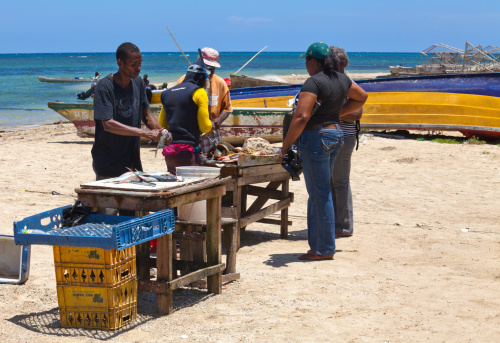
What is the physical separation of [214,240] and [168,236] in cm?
58

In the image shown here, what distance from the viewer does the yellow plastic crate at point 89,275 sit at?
3.81m

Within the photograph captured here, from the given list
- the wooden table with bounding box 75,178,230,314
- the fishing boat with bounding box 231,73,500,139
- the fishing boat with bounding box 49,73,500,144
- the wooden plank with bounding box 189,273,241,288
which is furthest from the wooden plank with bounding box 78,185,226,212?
the fishing boat with bounding box 231,73,500,139

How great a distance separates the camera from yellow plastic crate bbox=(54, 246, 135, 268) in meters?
3.78

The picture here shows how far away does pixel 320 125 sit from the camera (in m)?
5.27

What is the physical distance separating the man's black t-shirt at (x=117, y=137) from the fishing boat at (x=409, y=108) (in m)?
8.25

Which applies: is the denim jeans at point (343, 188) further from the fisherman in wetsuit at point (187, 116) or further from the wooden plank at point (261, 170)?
the fisherman in wetsuit at point (187, 116)

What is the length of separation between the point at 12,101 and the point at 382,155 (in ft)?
84.3

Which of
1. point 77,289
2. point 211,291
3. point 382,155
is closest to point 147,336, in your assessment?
point 77,289

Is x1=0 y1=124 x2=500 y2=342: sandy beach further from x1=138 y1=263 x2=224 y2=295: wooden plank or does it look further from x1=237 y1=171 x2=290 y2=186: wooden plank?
x1=237 y1=171 x2=290 y2=186: wooden plank

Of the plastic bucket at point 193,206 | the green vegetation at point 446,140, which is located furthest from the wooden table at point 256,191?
the green vegetation at point 446,140

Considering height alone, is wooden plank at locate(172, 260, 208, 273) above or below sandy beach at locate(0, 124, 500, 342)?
above

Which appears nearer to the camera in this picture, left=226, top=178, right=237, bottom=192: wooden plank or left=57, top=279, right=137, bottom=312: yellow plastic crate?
left=57, top=279, right=137, bottom=312: yellow plastic crate

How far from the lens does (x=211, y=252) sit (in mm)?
4699

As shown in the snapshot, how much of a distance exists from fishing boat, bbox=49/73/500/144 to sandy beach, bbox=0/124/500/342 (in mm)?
3969
